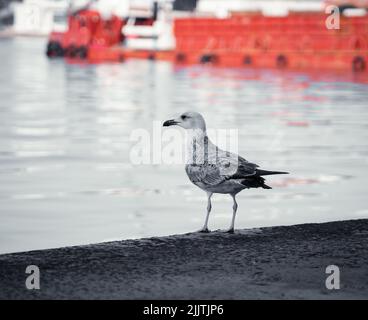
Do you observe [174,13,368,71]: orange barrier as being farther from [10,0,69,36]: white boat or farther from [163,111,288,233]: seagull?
[10,0,69,36]: white boat

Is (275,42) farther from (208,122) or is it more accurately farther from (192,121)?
(192,121)

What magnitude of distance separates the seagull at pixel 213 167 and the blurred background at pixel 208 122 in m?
1.50

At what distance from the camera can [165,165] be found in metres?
14.3

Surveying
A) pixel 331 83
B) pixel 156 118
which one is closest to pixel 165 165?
pixel 156 118

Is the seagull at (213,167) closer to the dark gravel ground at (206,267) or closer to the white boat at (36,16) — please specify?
the dark gravel ground at (206,267)

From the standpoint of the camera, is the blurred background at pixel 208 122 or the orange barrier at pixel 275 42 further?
the orange barrier at pixel 275 42

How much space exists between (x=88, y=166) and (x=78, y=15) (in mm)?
58291

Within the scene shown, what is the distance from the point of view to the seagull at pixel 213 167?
762 cm

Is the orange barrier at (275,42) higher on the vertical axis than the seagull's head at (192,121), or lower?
higher

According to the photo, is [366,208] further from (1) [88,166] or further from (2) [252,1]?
(2) [252,1]

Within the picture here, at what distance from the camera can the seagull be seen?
7617 mm

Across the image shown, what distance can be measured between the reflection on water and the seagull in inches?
58.9

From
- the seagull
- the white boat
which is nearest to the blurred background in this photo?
the seagull

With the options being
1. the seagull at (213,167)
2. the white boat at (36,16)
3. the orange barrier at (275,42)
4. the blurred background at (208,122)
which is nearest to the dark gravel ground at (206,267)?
the seagull at (213,167)
